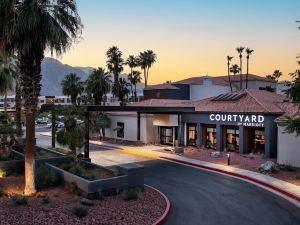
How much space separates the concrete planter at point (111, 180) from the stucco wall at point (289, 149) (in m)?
14.1

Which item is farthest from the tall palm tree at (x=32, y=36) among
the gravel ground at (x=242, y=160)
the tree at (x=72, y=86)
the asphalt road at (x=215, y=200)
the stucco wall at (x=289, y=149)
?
the tree at (x=72, y=86)

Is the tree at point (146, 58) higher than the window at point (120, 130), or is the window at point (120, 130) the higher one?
the tree at point (146, 58)

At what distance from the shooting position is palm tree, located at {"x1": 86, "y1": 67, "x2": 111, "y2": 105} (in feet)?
198

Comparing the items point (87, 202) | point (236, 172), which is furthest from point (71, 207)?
point (236, 172)

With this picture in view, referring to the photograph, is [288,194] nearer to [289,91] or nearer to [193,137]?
[289,91]

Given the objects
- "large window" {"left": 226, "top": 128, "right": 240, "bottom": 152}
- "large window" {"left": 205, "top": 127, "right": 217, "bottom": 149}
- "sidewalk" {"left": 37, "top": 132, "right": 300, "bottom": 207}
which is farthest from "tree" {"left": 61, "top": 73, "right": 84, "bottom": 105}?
"large window" {"left": 226, "top": 128, "right": 240, "bottom": 152}

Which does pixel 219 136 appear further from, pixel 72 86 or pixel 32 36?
pixel 72 86

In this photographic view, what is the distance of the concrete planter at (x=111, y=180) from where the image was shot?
655 inches

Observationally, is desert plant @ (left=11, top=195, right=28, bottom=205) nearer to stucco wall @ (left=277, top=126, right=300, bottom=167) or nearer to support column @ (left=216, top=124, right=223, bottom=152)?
stucco wall @ (left=277, top=126, right=300, bottom=167)

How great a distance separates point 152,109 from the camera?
34.4m

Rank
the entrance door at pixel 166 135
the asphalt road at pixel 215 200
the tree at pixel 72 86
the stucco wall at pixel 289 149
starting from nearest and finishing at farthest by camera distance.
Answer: the asphalt road at pixel 215 200 → the stucco wall at pixel 289 149 → the entrance door at pixel 166 135 → the tree at pixel 72 86

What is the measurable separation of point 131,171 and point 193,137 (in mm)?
21947

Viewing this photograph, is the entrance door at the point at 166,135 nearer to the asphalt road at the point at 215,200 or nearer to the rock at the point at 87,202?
the asphalt road at the point at 215,200

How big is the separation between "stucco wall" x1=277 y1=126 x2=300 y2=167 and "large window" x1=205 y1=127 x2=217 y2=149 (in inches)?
379
